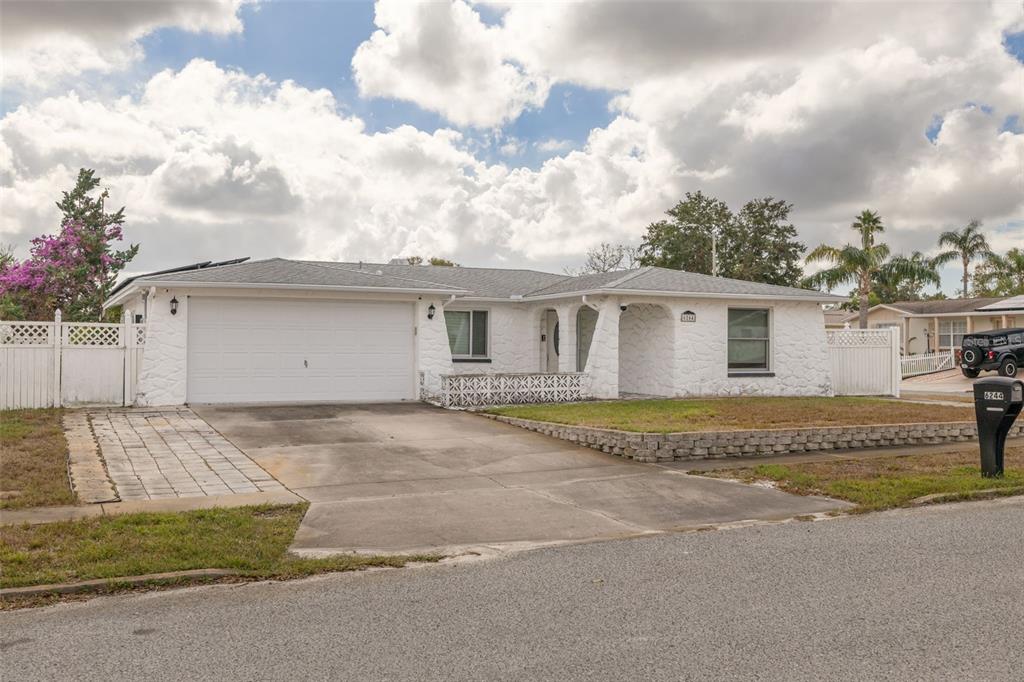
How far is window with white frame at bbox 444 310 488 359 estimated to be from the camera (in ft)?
73.3

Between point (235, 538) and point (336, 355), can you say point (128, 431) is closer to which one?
point (336, 355)

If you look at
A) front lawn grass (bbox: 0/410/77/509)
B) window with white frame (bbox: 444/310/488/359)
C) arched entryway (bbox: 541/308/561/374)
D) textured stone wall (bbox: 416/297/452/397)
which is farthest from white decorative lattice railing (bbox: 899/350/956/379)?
front lawn grass (bbox: 0/410/77/509)

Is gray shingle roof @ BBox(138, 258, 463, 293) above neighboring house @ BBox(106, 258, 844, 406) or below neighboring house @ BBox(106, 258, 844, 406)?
above

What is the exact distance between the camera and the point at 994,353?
29.8 meters

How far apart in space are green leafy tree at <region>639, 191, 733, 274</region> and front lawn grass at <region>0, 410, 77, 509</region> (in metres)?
36.3

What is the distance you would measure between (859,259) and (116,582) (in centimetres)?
3742

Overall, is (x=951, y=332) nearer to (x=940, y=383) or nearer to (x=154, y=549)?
(x=940, y=383)

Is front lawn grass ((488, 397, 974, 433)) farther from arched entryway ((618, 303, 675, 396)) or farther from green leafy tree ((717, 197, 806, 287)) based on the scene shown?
green leafy tree ((717, 197, 806, 287))

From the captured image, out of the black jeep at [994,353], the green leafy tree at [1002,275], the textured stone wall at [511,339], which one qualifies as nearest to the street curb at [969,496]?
the textured stone wall at [511,339]

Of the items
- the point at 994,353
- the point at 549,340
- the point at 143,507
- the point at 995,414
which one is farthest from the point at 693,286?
the point at 994,353

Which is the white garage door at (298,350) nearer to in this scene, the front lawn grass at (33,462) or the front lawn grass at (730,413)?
the front lawn grass at (33,462)

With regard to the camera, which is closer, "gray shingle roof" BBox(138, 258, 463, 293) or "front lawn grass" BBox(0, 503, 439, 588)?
"front lawn grass" BBox(0, 503, 439, 588)

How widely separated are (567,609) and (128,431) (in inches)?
418

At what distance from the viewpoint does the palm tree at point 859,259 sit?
37656mm
